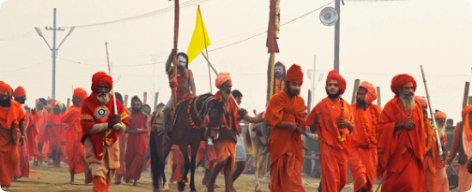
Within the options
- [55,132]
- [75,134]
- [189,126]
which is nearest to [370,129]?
[189,126]

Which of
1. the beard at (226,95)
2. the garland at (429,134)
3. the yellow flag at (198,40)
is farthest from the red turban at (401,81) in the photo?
the yellow flag at (198,40)

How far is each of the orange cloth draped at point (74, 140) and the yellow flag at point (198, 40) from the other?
9.74 ft

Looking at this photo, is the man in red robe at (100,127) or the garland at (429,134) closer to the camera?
the man in red robe at (100,127)

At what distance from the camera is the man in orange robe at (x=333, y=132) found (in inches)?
439

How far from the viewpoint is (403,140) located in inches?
437

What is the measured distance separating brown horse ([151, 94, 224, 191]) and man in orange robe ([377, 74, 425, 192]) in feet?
13.3

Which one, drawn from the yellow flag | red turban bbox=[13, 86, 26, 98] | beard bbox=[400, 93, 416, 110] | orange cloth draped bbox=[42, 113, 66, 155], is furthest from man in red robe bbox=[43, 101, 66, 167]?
beard bbox=[400, 93, 416, 110]

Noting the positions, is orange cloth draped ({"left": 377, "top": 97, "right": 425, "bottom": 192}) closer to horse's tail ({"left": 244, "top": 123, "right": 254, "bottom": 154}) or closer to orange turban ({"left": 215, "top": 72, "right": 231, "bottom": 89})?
orange turban ({"left": 215, "top": 72, "right": 231, "bottom": 89})

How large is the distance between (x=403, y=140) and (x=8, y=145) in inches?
332

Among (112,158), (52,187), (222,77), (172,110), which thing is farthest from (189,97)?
(112,158)

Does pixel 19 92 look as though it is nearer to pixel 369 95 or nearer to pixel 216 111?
pixel 216 111

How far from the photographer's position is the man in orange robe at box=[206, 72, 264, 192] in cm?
1423

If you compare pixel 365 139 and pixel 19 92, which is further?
pixel 19 92

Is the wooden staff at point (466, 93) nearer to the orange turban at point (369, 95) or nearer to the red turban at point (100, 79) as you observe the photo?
the orange turban at point (369, 95)
